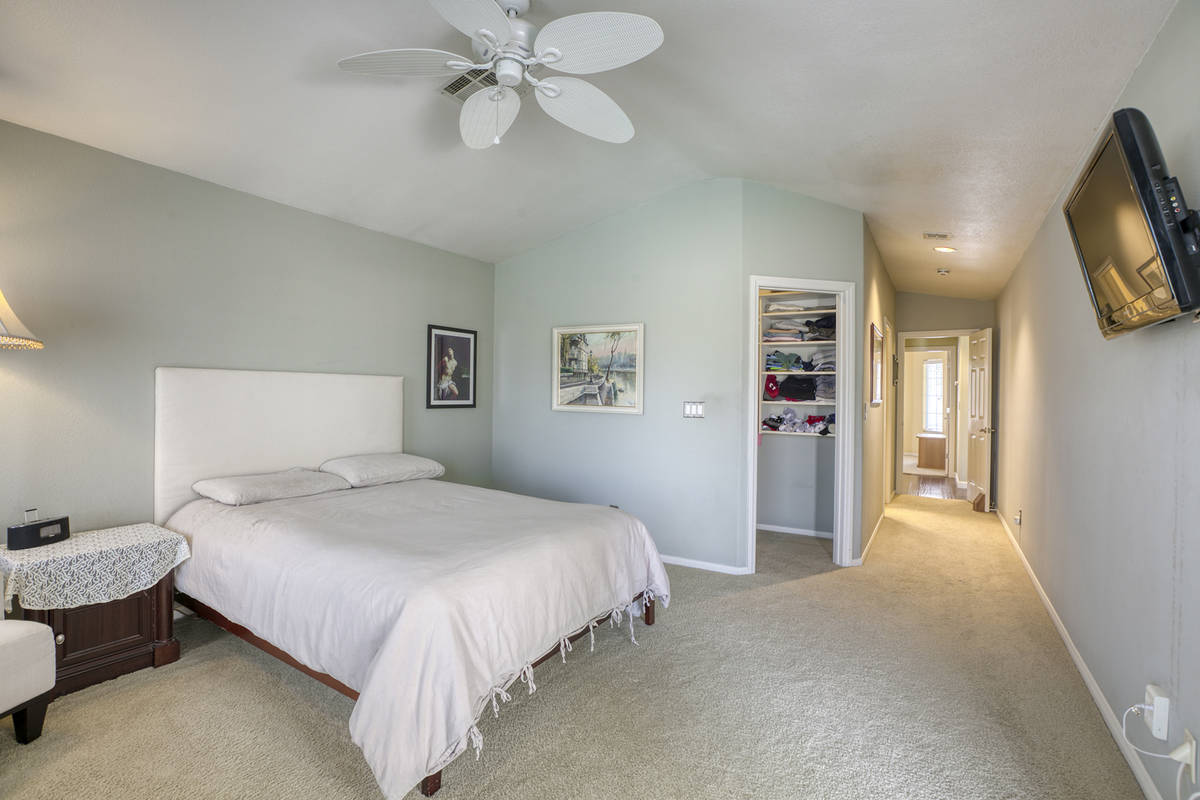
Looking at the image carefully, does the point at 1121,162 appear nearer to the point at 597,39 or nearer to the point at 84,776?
the point at 597,39

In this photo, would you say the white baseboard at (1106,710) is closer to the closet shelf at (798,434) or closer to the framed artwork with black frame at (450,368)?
the closet shelf at (798,434)

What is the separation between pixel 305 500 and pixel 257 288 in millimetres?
1302

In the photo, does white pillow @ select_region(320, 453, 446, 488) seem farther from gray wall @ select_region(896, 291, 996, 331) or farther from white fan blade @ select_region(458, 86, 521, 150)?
gray wall @ select_region(896, 291, 996, 331)

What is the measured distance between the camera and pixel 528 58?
1.85 m

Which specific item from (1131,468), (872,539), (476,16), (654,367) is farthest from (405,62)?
(872,539)

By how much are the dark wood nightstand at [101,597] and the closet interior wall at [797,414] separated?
4.04 metres

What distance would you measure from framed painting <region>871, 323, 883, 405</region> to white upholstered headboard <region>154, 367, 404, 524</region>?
3640 millimetres

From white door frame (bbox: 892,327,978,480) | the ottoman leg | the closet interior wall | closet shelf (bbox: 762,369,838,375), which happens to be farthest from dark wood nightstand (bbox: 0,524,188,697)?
white door frame (bbox: 892,327,978,480)

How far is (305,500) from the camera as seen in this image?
2.96 metres

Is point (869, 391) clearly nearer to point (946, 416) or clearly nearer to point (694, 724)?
point (694, 724)

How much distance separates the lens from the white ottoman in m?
1.77

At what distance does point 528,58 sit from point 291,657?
2340 mm

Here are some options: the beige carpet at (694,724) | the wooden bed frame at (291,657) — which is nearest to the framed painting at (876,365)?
the beige carpet at (694,724)

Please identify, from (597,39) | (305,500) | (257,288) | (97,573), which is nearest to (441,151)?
(257,288)
